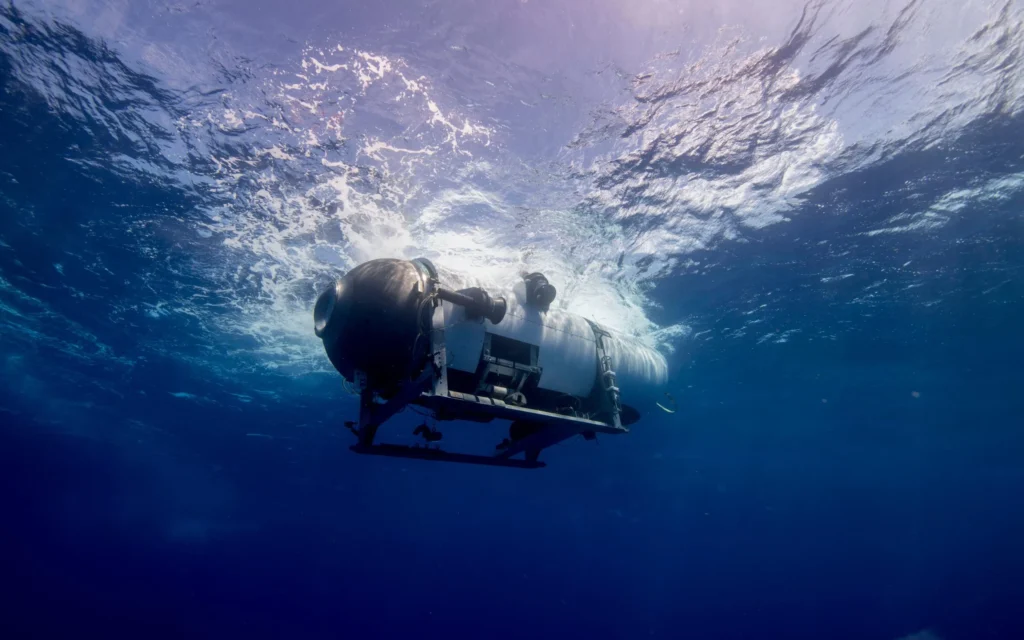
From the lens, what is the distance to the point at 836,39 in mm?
7898

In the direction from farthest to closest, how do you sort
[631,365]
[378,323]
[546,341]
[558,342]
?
[631,365] → [558,342] → [546,341] → [378,323]

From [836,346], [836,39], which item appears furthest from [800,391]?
[836,39]

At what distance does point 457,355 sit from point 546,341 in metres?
1.46

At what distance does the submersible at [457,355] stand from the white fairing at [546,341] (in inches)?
0.6

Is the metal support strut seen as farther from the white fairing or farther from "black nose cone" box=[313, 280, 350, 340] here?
"black nose cone" box=[313, 280, 350, 340]

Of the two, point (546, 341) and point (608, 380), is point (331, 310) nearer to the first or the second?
point (546, 341)

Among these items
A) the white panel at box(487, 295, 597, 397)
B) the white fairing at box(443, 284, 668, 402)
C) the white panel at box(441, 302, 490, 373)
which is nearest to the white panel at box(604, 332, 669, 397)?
the white fairing at box(443, 284, 668, 402)

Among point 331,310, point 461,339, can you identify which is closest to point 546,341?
point 461,339

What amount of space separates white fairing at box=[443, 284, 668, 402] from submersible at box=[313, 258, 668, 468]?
15 mm

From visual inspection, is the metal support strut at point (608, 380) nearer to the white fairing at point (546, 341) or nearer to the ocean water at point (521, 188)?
the white fairing at point (546, 341)

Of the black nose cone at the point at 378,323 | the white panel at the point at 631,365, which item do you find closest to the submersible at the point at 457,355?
the black nose cone at the point at 378,323

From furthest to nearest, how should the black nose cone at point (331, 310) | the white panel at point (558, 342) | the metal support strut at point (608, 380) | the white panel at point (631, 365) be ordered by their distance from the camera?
the white panel at point (631, 365)
the metal support strut at point (608, 380)
the white panel at point (558, 342)
the black nose cone at point (331, 310)

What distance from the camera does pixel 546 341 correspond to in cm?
625

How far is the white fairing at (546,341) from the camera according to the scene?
17.6ft
